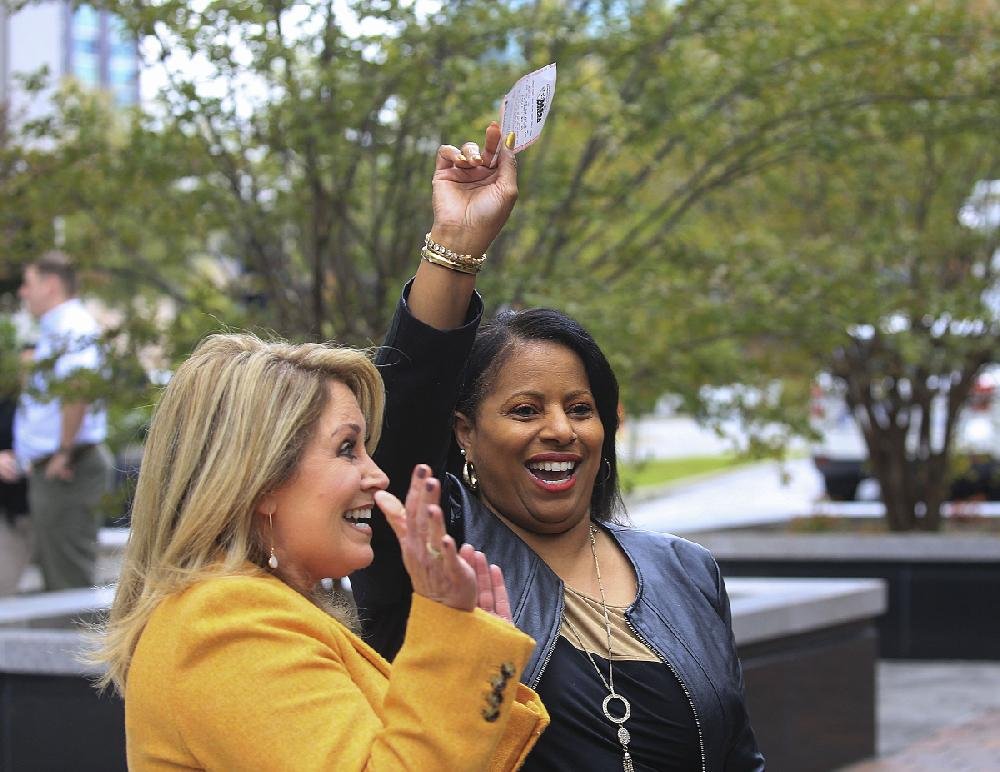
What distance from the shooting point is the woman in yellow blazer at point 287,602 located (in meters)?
2.17

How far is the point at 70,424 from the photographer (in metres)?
7.98

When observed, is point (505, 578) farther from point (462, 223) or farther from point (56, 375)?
point (56, 375)

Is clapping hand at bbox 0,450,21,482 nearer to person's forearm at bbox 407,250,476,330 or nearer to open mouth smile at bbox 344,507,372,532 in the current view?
person's forearm at bbox 407,250,476,330

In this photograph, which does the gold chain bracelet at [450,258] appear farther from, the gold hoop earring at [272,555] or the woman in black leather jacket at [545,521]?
the gold hoop earring at [272,555]

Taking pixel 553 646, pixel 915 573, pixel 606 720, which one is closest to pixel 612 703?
pixel 606 720

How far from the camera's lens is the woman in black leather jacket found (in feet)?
9.29

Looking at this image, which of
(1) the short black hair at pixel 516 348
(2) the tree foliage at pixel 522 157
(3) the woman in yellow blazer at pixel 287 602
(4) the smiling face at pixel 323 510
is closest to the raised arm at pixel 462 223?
(1) the short black hair at pixel 516 348

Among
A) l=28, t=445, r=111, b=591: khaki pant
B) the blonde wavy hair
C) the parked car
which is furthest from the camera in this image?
the parked car

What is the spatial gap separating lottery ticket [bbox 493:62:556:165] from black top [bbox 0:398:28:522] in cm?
603

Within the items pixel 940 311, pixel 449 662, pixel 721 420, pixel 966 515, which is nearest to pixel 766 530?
pixel 966 515

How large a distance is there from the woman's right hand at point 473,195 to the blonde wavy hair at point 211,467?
45 centimetres

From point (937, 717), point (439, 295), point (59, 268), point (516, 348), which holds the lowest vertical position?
point (937, 717)

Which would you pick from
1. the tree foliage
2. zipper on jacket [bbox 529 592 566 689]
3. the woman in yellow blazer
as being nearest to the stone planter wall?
the tree foliage

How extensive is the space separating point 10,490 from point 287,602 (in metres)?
6.55
